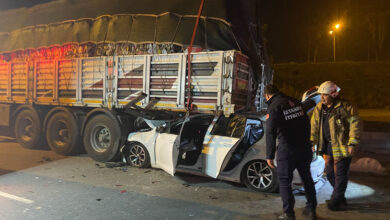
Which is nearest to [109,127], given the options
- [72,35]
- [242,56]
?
[72,35]

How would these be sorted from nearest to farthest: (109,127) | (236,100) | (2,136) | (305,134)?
(305,134) → (236,100) → (109,127) → (2,136)

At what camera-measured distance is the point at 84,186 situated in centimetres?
505

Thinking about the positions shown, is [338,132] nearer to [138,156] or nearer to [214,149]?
[214,149]

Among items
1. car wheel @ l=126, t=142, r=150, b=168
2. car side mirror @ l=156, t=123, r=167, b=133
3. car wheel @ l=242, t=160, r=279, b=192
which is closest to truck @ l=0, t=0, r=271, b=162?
car wheel @ l=126, t=142, r=150, b=168

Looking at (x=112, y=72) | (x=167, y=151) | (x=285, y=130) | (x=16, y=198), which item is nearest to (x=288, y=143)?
(x=285, y=130)

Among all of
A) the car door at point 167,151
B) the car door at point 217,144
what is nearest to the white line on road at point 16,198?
the car door at point 167,151

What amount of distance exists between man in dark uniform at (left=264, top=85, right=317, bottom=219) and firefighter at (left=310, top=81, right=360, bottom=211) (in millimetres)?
679

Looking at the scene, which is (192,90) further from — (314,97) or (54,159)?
(54,159)

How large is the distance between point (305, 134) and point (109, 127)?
4.60 meters

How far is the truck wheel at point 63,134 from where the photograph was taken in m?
7.36

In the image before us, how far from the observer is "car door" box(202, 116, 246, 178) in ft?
16.5

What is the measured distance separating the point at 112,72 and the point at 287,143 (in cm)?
484

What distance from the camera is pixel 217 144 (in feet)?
16.8

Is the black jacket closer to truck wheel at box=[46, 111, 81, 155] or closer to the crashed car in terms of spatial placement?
the crashed car
